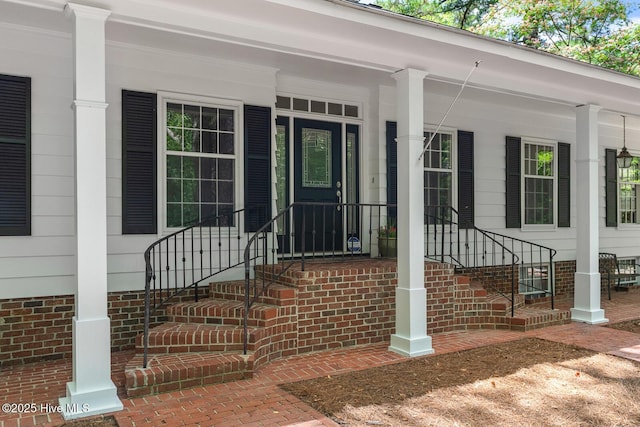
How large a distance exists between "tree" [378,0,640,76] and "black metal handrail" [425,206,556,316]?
6919 mm

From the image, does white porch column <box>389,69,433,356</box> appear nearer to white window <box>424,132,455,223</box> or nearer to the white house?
the white house

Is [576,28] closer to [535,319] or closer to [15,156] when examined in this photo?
[535,319]

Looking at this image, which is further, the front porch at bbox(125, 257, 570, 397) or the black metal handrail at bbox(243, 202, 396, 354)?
the black metal handrail at bbox(243, 202, 396, 354)

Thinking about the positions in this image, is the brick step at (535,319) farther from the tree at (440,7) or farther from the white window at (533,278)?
the tree at (440,7)

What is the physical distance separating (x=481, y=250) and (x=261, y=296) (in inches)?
158

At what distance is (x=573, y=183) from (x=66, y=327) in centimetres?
808

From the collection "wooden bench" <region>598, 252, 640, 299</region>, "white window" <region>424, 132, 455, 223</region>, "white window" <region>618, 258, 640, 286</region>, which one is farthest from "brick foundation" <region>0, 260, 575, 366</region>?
"white window" <region>618, 258, 640, 286</region>

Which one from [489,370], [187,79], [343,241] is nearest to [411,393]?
[489,370]

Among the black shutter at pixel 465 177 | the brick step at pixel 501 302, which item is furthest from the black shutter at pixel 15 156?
the black shutter at pixel 465 177

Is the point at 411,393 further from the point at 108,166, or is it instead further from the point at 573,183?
the point at 573,183

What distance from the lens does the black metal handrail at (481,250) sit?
7.08 m

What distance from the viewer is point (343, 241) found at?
6395mm

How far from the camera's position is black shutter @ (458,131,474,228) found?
7.34 metres

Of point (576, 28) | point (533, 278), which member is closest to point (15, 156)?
point (533, 278)
